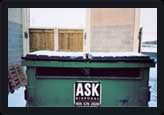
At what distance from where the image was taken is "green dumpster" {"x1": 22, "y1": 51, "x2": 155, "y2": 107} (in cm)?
218

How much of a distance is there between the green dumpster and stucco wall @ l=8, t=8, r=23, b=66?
3.87 m

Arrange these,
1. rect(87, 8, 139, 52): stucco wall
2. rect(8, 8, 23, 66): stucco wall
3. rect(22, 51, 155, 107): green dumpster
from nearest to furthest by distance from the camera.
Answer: rect(22, 51, 155, 107): green dumpster, rect(8, 8, 23, 66): stucco wall, rect(87, 8, 139, 52): stucco wall

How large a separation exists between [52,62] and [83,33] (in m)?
5.00

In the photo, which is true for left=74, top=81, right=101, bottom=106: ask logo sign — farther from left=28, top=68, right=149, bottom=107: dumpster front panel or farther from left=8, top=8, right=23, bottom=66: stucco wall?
left=8, top=8, right=23, bottom=66: stucco wall

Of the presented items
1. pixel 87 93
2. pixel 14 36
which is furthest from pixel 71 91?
pixel 14 36

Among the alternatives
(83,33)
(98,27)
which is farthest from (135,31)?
(83,33)

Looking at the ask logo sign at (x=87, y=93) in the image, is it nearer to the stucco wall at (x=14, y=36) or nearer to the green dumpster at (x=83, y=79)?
the green dumpster at (x=83, y=79)

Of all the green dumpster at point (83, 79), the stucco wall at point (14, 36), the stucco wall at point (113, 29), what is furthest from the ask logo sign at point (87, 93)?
the stucco wall at point (14, 36)

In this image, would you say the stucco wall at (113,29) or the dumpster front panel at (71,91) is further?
the stucco wall at (113,29)

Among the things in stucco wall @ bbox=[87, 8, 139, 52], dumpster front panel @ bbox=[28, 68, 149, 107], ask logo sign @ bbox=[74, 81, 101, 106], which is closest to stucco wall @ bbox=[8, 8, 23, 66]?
stucco wall @ bbox=[87, 8, 139, 52]

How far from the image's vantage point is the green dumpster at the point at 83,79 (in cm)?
218

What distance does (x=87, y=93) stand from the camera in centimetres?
220

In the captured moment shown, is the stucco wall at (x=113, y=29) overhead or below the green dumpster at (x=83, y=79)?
overhead

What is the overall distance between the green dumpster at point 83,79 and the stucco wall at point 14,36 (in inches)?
152
